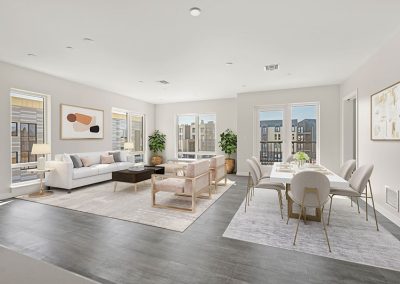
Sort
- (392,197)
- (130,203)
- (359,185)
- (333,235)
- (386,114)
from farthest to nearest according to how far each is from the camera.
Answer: (130,203) < (386,114) < (392,197) < (359,185) < (333,235)

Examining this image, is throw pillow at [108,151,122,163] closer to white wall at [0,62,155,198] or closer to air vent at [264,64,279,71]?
white wall at [0,62,155,198]

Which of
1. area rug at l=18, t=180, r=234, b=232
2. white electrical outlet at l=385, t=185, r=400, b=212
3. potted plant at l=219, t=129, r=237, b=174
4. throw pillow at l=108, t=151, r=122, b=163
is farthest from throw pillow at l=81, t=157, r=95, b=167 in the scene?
white electrical outlet at l=385, t=185, r=400, b=212

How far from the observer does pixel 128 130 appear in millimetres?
7801

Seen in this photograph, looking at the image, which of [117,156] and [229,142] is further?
[229,142]

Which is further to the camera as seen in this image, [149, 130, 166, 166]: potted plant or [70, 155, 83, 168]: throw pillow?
[149, 130, 166, 166]: potted plant

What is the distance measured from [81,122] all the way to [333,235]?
6281 millimetres

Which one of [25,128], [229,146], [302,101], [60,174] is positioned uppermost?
[302,101]

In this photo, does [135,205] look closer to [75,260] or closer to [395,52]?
[75,260]

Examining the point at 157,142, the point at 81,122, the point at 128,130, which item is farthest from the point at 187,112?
the point at 81,122

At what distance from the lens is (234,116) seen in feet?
25.7

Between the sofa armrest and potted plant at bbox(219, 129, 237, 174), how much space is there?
Answer: 475cm

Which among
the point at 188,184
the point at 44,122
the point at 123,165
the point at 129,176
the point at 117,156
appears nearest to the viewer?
the point at 188,184

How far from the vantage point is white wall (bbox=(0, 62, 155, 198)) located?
4.21m

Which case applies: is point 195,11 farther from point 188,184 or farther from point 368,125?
point 368,125
